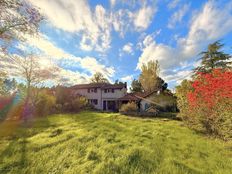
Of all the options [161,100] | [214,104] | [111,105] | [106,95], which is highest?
[106,95]

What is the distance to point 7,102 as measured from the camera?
19.2 meters

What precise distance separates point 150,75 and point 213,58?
16.3m

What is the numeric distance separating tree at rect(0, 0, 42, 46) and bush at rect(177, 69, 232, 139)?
9.99 m

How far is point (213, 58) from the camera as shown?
2516 cm

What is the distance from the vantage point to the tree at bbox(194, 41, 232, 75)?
80.3ft

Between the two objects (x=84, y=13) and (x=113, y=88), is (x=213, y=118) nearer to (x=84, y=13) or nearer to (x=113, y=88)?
(x=84, y=13)

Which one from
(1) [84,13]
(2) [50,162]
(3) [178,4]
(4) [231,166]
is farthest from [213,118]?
(1) [84,13]

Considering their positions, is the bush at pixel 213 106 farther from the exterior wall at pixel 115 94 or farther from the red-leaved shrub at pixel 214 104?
the exterior wall at pixel 115 94

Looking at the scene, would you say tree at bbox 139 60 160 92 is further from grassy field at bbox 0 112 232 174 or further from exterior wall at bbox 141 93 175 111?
grassy field at bbox 0 112 232 174

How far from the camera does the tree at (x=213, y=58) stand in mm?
24486

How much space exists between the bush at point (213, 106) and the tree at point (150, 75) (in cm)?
2635

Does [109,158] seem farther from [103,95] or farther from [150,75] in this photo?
[150,75]

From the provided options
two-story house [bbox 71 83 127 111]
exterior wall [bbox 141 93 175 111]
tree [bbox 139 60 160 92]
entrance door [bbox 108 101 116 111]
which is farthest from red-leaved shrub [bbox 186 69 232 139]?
tree [bbox 139 60 160 92]

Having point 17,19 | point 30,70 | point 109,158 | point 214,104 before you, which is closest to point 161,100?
point 214,104
